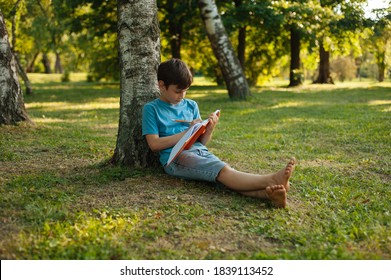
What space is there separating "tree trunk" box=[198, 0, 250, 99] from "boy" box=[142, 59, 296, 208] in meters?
9.05

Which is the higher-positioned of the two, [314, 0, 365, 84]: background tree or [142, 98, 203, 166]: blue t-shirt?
[314, 0, 365, 84]: background tree

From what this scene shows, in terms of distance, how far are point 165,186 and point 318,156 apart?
2.92m

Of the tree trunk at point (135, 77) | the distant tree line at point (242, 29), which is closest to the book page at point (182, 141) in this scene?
the tree trunk at point (135, 77)

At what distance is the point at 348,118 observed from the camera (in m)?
10.5

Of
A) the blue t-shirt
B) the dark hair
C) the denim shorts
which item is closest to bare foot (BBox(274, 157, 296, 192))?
the denim shorts

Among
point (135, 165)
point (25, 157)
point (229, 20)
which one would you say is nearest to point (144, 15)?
point (135, 165)

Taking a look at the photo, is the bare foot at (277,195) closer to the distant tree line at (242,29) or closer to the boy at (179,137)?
the boy at (179,137)

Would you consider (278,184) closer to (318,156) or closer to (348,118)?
Answer: (318,156)

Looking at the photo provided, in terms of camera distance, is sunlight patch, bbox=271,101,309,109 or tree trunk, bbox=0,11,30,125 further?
sunlight patch, bbox=271,101,309,109

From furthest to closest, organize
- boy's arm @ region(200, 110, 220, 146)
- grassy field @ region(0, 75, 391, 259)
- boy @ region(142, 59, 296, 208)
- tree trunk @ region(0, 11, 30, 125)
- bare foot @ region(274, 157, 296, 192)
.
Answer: tree trunk @ region(0, 11, 30, 125)
boy's arm @ region(200, 110, 220, 146)
boy @ region(142, 59, 296, 208)
bare foot @ region(274, 157, 296, 192)
grassy field @ region(0, 75, 391, 259)

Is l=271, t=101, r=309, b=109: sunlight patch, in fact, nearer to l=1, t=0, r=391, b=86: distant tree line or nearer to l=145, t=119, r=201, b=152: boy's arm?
l=1, t=0, r=391, b=86: distant tree line

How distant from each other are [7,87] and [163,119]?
416cm

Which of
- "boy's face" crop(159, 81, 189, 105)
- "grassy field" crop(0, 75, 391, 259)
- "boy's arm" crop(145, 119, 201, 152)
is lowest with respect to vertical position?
"grassy field" crop(0, 75, 391, 259)

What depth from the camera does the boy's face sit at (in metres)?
4.64
